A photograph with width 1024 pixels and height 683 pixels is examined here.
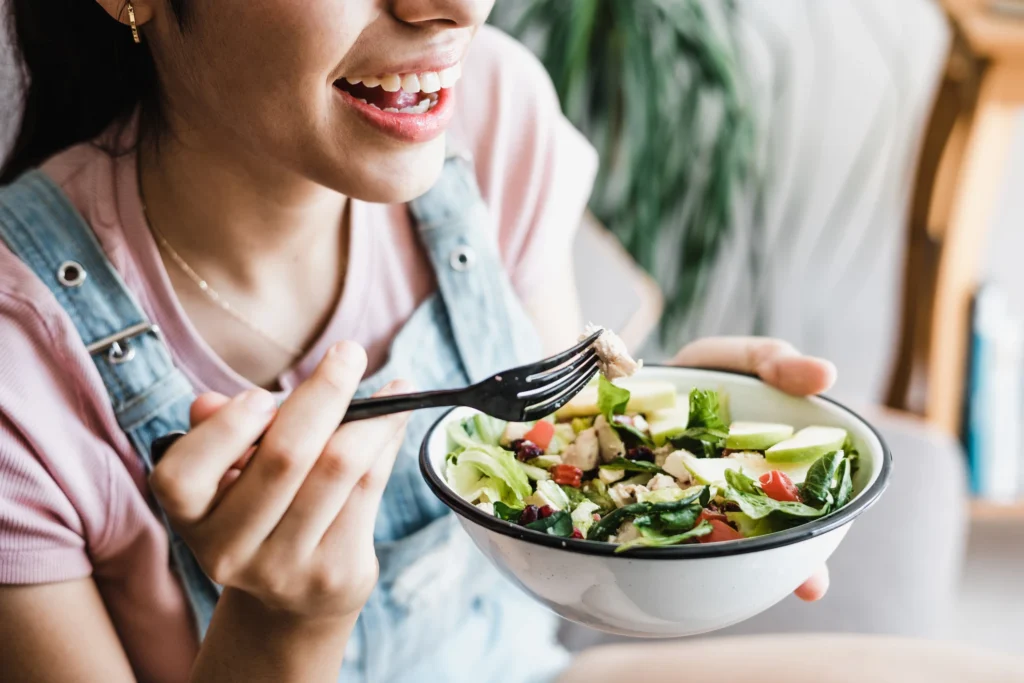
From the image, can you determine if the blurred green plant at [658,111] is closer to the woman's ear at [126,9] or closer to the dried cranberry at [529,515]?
the woman's ear at [126,9]

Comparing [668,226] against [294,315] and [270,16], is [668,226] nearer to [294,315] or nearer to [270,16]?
[294,315]

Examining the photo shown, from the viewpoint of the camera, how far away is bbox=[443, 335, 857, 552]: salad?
720mm

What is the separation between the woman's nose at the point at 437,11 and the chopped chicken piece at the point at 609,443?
15.1 inches

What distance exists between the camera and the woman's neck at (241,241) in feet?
3.29

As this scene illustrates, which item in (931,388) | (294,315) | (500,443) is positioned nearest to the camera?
(500,443)

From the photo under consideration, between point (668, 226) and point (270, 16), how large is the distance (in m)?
1.95

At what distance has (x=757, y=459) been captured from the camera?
83 cm

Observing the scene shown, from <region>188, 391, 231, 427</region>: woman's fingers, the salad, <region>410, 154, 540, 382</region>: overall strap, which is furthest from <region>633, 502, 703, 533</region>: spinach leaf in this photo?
<region>410, 154, 540, 382</region>: overall strap

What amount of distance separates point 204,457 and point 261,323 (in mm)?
403

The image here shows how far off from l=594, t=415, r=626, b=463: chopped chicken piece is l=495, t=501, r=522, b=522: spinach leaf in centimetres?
12

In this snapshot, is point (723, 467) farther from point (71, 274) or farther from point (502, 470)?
point (71, 274)

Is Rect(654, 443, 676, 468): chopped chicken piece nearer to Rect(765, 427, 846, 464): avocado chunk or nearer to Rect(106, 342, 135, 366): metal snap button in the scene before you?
Rect(765, 427, 846, 464): avocado chunk

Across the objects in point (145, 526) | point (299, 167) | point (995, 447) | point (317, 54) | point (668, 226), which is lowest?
point (995, 447)

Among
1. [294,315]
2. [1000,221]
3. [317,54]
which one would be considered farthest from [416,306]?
[1000,221]
